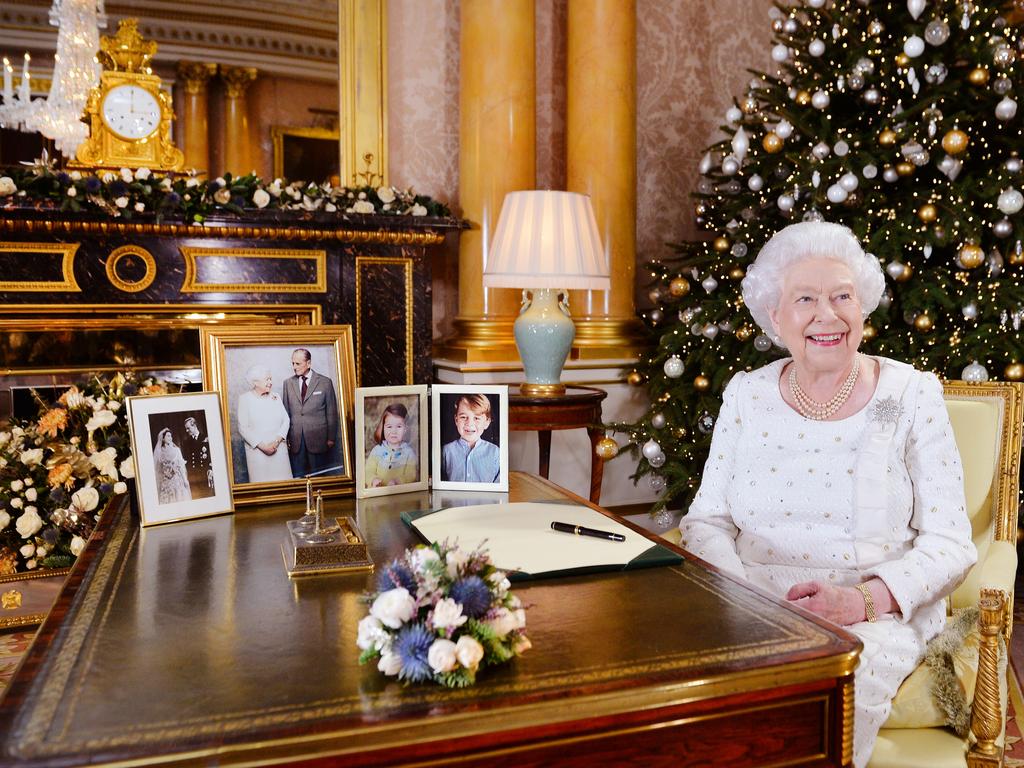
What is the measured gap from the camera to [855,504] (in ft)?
5.98

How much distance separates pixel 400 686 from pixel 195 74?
151 inches

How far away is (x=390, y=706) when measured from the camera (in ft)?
3.00

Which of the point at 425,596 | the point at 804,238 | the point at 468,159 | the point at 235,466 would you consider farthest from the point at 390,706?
the point at 468,159

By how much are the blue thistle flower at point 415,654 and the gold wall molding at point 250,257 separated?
336cm

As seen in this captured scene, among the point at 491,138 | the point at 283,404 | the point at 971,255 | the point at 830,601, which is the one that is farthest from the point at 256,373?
the point at 491,138

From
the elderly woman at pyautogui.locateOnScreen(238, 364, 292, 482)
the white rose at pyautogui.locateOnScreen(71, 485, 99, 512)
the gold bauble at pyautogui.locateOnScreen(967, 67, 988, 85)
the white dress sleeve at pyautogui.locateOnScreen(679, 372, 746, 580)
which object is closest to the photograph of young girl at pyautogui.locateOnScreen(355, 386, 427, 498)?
the elderly woman at pyautogui.locateOnScreen(238, 364, 292, 482)

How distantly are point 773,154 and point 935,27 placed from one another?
2.62 ft

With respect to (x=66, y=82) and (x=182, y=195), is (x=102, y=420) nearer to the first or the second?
(x=182, y=195)

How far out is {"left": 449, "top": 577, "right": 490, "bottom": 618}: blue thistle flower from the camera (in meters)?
0.99

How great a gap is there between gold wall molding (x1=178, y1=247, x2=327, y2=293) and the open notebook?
8.90 ft

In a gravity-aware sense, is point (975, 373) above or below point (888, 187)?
below

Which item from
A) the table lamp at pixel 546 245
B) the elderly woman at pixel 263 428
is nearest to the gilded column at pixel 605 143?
the table lamp at pixel 546 245

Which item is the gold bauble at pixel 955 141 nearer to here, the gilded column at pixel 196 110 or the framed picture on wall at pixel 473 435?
the framed picture on wall at pixel 473 435

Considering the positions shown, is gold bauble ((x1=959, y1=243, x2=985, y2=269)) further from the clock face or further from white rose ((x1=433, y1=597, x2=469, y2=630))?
the clock face
